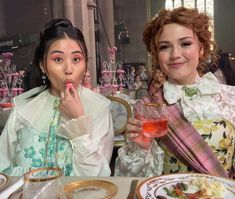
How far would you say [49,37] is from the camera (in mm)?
1621

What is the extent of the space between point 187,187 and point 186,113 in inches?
24.1

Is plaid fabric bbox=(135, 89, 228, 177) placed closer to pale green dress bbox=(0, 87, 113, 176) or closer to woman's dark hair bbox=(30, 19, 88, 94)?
pale green dress bbox=(0, 87, 113, 176)

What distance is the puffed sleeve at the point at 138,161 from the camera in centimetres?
148

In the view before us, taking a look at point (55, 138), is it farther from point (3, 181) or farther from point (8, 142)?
point (3, 181)

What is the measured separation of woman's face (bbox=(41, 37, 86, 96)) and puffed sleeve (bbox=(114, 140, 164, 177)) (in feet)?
1.31

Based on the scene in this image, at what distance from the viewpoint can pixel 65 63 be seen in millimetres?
1545

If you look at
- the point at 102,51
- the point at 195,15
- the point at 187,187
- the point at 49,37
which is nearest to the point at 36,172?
the point at 187,187

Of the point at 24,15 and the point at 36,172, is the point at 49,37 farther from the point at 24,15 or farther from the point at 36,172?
the point at 24,15

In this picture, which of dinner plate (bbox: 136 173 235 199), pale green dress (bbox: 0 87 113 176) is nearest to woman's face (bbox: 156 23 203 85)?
pale green dress (bbox: 0 87 113 176)

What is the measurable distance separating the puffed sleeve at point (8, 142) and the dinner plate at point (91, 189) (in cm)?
67

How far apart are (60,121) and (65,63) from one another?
0.28 metres

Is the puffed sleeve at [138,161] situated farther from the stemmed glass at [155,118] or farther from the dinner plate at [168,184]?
the dinner plate at [168,184]

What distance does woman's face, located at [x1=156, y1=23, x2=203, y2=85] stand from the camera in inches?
61.5

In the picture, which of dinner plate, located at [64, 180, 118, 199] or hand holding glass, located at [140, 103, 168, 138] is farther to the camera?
hand holding glass, located at [140, 103, 168, 138]
